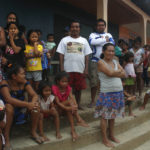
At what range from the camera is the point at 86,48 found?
3744 millimetres

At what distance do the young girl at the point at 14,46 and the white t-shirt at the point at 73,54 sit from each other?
699 millimetres

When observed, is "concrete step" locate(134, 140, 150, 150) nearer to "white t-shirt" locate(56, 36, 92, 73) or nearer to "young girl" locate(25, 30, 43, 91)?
"white t-shirt" locate(56, 36, 92, 73)

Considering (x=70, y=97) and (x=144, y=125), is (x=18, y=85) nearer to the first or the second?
(x=70, y=97)

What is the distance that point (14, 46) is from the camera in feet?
9.88

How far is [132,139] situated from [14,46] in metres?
2.40

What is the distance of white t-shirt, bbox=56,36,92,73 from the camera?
354 centimetres

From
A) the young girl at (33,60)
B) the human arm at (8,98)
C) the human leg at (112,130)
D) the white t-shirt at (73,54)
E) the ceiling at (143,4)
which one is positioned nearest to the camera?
the human arm at (8,98)

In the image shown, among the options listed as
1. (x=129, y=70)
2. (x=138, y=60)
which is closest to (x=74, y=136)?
(x=129, y=70)

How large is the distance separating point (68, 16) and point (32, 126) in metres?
5.68

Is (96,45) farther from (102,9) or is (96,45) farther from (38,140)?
(102,9)

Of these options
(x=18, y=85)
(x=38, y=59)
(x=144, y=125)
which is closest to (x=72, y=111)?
(x=18, y=85)

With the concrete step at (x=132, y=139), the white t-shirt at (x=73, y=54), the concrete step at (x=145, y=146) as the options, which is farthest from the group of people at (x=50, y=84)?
the concrete step at (x=145, y=146)

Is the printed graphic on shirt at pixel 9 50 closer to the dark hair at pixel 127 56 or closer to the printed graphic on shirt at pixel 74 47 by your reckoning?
the printed graphic on shirt at pixel 74 47

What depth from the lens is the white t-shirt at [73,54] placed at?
354 centimetres
